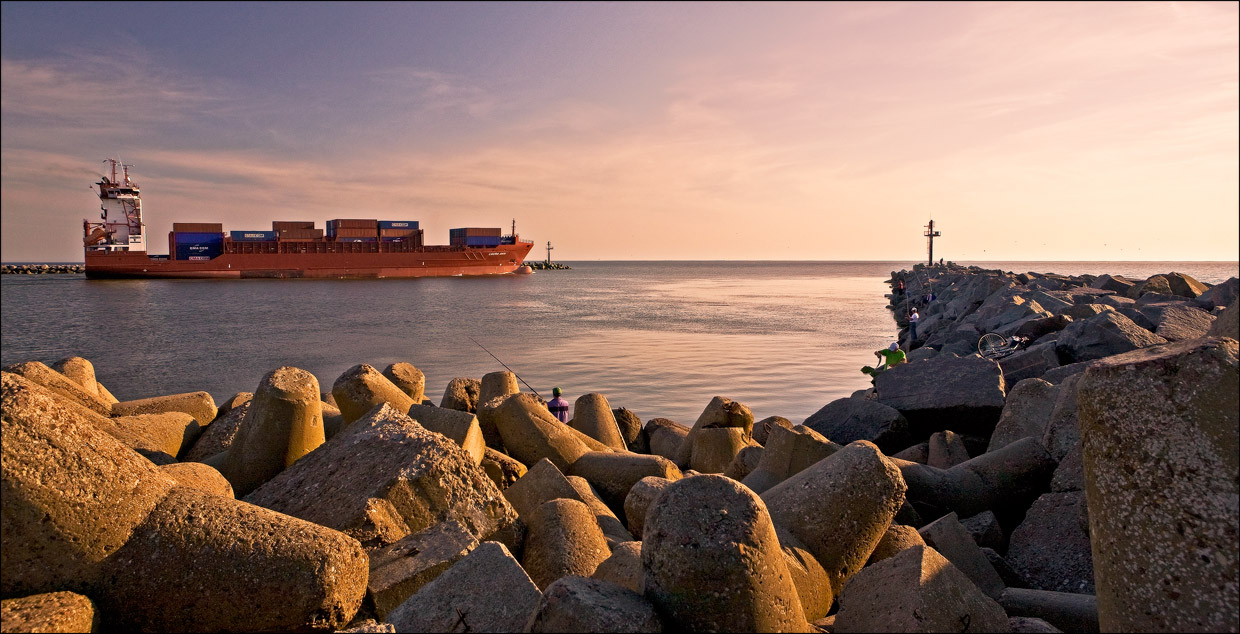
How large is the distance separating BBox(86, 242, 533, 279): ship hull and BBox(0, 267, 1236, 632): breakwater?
233ft

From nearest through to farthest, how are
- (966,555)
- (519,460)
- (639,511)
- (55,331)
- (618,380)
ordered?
(966,555)
(639,511)
(519,460)
(618,380)
(55,331)

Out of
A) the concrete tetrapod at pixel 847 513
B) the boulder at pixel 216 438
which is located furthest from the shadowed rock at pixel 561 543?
the boulder at pixel 216 438

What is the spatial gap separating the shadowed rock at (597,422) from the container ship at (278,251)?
69220 mm

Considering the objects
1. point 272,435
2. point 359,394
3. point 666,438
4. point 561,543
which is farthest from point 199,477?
point 666,438

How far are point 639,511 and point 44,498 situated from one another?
2.84 meters

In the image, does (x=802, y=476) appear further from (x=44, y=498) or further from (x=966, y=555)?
(x=44, y=498)

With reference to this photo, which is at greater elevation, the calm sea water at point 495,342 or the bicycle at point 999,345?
the bicycle at point 999,345

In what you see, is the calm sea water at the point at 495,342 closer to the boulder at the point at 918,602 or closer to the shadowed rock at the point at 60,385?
the shadowed rock at the point at 60,385

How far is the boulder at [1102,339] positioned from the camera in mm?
8453

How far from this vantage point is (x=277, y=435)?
15.0 feet

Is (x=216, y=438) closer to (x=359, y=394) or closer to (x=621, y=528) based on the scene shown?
(x=359, y=394)

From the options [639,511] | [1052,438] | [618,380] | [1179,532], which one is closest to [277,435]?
[639,511]

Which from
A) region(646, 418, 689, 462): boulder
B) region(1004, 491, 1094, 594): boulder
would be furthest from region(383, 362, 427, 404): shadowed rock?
region(1004, 491, 1094, 594): boulder

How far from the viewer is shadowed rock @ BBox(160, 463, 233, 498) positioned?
3590mm
